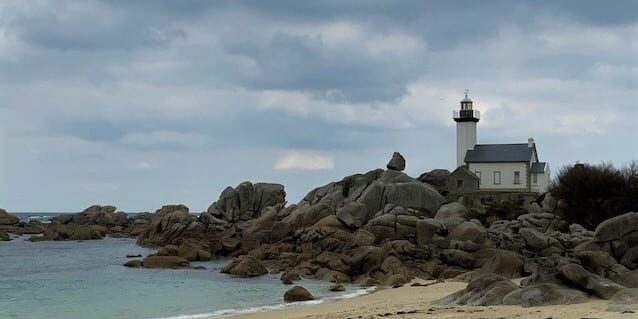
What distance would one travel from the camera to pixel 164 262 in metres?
39.7

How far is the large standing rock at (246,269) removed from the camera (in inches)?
1374

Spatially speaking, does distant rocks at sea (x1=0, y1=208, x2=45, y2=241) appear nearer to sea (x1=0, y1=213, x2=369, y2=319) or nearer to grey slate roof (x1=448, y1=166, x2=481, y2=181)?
sea (x1=0, y1=213, x2=369, y2=319)

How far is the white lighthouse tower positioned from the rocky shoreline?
7.89 m

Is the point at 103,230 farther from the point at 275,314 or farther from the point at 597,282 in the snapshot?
the point at 597,282

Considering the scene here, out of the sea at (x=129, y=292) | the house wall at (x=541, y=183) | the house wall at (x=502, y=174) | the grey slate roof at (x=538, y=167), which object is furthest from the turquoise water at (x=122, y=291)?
the grey slate roof at (x=538, y=167)

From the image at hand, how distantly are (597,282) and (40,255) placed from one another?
1733 inches

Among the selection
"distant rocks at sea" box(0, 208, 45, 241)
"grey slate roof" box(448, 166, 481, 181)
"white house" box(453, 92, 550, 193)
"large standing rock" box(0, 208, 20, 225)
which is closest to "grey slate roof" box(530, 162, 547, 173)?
"white house" box(453, 92, 550, 193)

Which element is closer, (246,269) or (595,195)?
(246,269)

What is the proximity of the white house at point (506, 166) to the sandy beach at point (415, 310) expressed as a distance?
117 feet

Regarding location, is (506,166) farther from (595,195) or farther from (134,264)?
(134,264)

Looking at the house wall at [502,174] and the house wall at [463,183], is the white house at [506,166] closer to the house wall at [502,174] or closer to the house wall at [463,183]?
the house wall at [502,174]

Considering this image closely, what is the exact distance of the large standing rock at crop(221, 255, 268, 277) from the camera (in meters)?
34.9

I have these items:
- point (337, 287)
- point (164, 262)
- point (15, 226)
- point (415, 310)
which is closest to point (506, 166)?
point (164, 262)

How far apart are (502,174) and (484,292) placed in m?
42.3
